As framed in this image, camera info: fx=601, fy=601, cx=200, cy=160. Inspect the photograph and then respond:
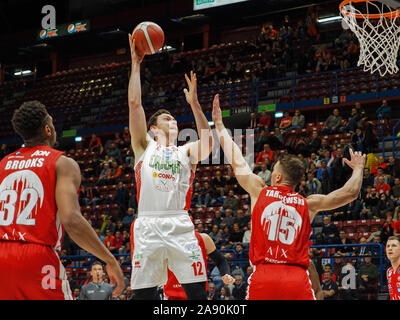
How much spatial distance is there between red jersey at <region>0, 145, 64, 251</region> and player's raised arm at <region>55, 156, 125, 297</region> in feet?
0.22

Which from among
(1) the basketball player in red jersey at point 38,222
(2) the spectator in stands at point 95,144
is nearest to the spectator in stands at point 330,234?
(1) the basketball player in red jersey at point 38,222

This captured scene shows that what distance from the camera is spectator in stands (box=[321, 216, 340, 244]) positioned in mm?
11875

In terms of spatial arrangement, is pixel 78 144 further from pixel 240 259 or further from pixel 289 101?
pixel 240 259

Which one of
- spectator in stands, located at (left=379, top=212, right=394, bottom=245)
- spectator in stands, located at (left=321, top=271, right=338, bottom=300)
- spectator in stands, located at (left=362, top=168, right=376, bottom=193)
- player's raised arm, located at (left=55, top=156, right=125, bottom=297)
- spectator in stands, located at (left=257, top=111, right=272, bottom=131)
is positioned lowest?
spectator in stands, located at (left=321, top=271, right=338, bottom=300)

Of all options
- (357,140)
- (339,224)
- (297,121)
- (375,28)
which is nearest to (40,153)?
(375,28)

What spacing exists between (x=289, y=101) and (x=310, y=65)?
1.49 m

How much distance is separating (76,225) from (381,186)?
10417 millimetres

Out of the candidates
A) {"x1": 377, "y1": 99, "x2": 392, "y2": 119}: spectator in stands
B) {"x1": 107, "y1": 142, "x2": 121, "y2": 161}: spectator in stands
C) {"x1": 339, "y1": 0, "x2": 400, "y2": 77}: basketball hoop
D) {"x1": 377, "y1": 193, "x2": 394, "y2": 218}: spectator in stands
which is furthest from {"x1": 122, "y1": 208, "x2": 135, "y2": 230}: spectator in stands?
{"x1": 339, "y1": 0, "x2": 400, "y2": 77}: basketball hoop

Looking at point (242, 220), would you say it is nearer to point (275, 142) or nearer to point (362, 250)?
point (362, 250)

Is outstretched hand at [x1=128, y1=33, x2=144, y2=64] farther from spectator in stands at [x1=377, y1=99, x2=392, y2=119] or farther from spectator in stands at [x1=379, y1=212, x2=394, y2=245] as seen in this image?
spectator in stands at [x1=377, y1=99, x2=392, y2=119]

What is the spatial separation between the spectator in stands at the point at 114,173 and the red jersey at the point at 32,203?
14352 mm

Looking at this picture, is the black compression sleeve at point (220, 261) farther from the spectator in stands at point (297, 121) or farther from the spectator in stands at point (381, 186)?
the spectator in stands at point (297, 121)

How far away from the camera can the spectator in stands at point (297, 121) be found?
16531 millimetres

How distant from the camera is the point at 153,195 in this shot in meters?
5.37
